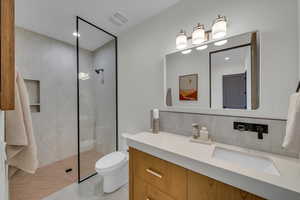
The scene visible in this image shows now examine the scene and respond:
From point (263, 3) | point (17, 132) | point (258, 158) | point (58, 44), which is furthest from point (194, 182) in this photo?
point (58, 44)

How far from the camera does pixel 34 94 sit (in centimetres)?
221

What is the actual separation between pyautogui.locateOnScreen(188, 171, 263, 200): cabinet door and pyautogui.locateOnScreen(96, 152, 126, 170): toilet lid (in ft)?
3.49

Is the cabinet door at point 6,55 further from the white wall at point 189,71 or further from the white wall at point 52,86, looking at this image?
the white wall at point 52,86

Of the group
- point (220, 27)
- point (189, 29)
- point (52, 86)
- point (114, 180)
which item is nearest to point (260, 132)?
point (220, 27)

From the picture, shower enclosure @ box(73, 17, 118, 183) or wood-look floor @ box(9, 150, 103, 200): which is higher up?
shower enclosure @ box(73, 17, 118, 183)

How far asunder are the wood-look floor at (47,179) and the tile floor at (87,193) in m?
0.12

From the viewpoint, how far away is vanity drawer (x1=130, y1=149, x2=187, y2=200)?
0.91 metres

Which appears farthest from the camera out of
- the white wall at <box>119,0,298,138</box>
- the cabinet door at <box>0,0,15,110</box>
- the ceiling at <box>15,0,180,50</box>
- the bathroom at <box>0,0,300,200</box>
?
the ceiling at <box>15,0,180,50</box>

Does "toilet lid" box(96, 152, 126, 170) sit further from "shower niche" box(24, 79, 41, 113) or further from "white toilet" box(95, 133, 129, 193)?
"shower niche" box(24, 79, 41, 113)

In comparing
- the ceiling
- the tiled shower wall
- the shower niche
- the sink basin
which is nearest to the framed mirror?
the tiled shower wall

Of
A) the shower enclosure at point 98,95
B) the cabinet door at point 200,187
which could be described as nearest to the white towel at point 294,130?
the cabinet door at point 200,187

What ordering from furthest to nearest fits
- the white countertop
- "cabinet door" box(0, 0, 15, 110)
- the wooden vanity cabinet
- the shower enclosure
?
the shower enclosure → the wooden vanity cabinet → the white countertop → "cabinet door" box(0, 0, 15, 110)

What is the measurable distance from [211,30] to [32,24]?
245 cm

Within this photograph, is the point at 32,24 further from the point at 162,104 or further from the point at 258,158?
the point at 258,158
